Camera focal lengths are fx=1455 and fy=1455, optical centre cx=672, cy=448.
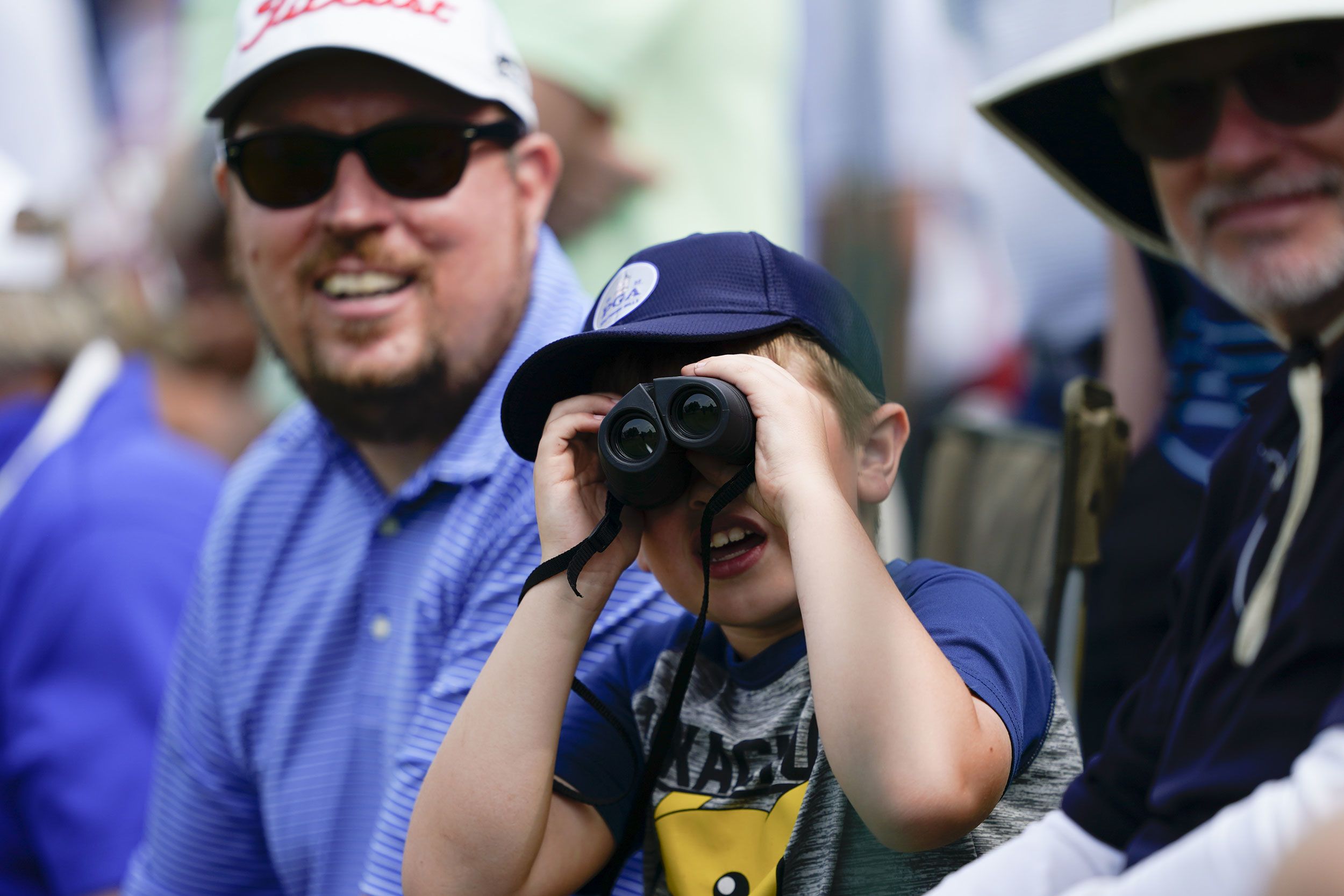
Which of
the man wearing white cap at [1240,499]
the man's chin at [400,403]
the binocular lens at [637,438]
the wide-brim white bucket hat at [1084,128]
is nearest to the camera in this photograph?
the man wearing white cap at [1240,499]

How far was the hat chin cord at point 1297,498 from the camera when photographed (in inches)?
50.3

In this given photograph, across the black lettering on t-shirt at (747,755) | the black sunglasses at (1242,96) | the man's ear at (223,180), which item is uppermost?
the black sunglasses at (1242,96)

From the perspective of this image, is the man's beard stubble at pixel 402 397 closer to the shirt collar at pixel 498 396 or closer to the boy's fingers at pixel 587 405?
the shirt collar at pixel 498 396

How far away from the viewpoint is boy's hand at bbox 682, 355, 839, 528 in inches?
53.7

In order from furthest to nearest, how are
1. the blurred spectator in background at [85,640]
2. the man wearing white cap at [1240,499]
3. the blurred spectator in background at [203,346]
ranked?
the blurred spectator in background at [203,346], the blurred spectator in background at [85,640], the man wearing white cap at [1240,499]

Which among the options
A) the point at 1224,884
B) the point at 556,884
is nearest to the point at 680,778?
the point at 556,884

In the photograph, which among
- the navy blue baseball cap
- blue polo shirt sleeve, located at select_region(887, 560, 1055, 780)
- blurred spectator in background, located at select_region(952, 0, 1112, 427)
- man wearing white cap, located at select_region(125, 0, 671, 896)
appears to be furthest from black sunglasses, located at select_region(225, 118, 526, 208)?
blue polo shirt sleeve, located at select_region(887, 560, 1055, 780)

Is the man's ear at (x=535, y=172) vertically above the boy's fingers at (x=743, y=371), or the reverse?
the man's ear at (x=535, y=172)

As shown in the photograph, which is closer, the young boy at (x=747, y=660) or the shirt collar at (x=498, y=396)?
the young boy at (x=747, y=660)

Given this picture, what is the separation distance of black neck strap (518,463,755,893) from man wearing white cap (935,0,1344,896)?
0.36 m

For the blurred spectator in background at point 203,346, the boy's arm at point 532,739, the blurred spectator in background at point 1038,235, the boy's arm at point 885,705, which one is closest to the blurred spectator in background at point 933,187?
the blurred spectator in background at point 1038,235

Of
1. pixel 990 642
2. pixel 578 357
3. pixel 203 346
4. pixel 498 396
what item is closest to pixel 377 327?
pixel 498 396

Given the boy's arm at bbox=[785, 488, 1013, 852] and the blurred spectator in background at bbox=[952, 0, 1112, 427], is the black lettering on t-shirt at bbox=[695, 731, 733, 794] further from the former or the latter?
the blurred spectator in background at bbox=[952, 0, 1112, 427]

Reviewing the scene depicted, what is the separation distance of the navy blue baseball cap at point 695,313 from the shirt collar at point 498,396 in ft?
0.99
